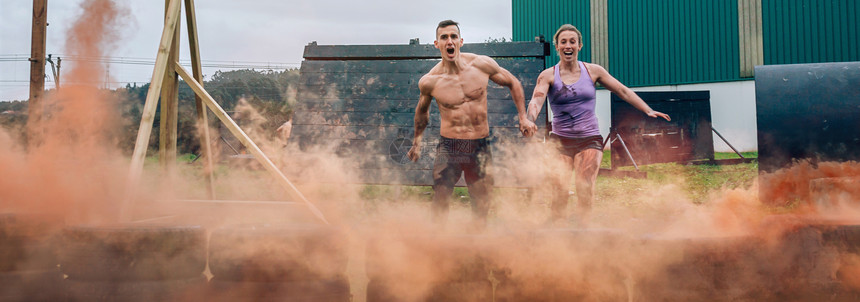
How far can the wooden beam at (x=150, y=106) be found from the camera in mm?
3908

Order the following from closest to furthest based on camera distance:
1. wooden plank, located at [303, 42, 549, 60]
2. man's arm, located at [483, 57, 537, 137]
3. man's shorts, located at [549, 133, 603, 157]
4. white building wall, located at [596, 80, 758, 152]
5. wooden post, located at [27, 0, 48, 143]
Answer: man's arm, located at [483, 57, 537, 137] < man's shorts, located at [549, 133, 603, 157] < wooden post, located at [27, 0, 48, 143] < wooden plank, located at [303, 42, 549, 60] < white building wall, located at [596, 80, 758, 152]

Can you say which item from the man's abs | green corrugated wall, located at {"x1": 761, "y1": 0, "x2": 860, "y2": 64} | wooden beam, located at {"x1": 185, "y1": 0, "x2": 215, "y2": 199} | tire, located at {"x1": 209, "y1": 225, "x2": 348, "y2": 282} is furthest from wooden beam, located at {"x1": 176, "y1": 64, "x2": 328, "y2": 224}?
green corrugated wall, located at {"x1": 761, "y1": 0, "x2": 860, "y2": 64}

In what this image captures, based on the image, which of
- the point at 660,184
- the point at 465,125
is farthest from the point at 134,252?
the point at 660,184

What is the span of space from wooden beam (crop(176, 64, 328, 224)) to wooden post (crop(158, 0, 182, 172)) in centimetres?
12

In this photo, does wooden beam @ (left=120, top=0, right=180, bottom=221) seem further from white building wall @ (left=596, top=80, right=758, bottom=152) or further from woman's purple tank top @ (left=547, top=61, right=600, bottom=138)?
white building wall @ (left=596, top=80, right=758, bottom=152)

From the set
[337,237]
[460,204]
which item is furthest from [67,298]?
[460,204]

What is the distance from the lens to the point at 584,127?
4312 mm

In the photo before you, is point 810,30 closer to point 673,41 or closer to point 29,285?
point 673,41

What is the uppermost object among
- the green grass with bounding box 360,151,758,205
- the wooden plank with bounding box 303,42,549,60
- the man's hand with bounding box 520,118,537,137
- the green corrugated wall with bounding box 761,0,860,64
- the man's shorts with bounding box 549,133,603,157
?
the green corrugated wall with bounding box 761,0,860,64

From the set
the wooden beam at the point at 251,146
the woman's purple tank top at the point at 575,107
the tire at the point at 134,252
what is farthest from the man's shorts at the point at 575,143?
the tire at the point at 134,252

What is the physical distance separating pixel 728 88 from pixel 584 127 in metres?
15.7

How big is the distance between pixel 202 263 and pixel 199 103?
2.08 meters

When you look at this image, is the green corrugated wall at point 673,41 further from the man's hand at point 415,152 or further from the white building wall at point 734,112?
the man's hand at point 415,152

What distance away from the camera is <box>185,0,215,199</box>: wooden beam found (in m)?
4.93
